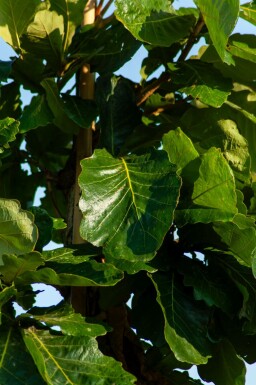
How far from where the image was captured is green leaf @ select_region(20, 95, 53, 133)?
1185 millimetres

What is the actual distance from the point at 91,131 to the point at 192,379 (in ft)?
1.31

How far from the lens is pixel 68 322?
0.98 metres

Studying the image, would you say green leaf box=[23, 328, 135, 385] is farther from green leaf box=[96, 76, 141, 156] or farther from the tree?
green leaf box=[96, 76, 141, 156]

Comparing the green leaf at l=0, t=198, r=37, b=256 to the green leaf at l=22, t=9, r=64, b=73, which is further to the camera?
the green leaf at l=22, t=9, r=64, b=73

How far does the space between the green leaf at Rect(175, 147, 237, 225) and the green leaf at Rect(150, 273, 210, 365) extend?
84 mm

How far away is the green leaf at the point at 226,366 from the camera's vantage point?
113cm

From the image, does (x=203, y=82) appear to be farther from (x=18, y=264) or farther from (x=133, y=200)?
(x=18, y=264)

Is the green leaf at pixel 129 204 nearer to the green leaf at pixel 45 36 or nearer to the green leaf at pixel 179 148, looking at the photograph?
the green leaf at pixel 179 148

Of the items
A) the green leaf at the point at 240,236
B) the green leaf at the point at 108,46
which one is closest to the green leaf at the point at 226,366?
the green leaf at the point at 240,236

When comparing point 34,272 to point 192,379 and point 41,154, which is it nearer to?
point 192,379

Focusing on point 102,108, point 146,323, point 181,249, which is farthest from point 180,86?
point 146,323

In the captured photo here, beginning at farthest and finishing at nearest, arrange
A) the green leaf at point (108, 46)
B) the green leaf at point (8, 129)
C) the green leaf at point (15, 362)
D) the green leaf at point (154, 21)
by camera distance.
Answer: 1. the green leaf at point (108, 46)
2. the green leaf at point (154, 21)
3. the green leaf at point (8, 129)
4. the green leaf at point (15, 362)

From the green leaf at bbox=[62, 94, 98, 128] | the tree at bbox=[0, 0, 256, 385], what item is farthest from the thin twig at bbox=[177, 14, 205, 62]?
the green leaf at bbox=[62, 94, 98, 128]

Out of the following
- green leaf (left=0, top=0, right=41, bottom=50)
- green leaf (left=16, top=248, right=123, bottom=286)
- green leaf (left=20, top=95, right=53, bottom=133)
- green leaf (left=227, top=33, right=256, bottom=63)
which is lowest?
green leaf (left=16, top=248, right=123, bottom=286)
